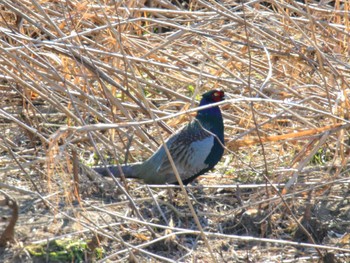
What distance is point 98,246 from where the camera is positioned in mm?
3879

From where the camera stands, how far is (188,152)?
4.88m

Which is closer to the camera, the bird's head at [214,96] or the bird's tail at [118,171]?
the bird's tail at [118,171]

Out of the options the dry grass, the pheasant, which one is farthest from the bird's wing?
the dry grass

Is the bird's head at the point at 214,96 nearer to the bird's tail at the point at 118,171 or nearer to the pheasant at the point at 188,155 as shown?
the pheasant at the point at 188,155

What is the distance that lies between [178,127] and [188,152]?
0.50m

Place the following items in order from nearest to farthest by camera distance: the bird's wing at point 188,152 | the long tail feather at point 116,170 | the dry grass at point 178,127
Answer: the dry grass at point 178,127, the long tail feather at point 116,170, the bird's wing at point 188,152

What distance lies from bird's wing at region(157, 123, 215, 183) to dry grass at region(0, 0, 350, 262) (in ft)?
0.39

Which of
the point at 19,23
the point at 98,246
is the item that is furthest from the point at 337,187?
the point at 19,23

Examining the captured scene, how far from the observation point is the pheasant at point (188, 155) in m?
4.72

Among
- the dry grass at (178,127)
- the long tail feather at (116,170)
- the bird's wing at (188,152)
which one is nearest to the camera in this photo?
the dry grass at (178,127)

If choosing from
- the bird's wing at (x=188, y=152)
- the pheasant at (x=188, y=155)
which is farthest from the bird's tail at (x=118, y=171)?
the bird's wing at (x=188, y=152)

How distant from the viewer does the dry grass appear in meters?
4.02

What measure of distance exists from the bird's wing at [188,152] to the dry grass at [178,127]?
0.12 metres

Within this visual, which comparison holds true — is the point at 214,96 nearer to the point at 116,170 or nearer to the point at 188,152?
the point at 188,152
